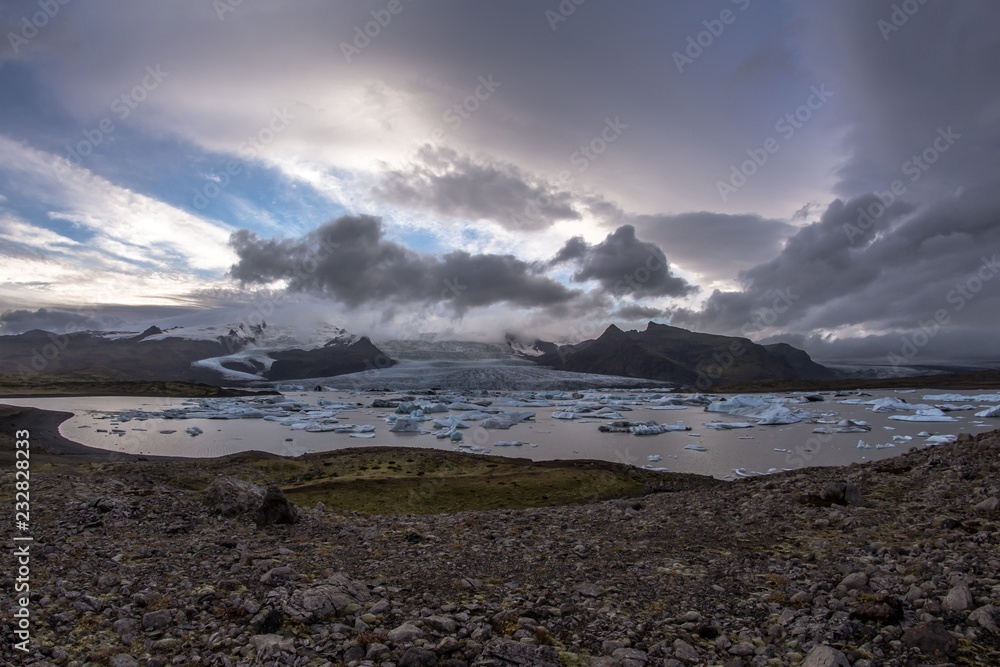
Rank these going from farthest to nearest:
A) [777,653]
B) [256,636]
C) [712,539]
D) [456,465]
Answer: [456,465], [712,539], [256,636], [777,653]

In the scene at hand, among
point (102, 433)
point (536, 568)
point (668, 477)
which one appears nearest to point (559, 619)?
point (536, 568)

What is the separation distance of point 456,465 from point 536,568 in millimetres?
27295

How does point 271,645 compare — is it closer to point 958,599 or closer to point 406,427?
point 958,599

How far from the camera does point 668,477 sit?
30391mm

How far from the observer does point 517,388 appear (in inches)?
6304

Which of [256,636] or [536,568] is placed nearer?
[256,636]

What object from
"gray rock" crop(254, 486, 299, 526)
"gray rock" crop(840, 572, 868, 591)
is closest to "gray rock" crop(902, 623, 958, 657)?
"gray rock" crop(840, 572, 868, 591)

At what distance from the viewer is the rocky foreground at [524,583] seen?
5352 millimetres

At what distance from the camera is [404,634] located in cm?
564

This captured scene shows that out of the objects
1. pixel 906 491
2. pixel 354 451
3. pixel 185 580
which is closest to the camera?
pixel 185 580

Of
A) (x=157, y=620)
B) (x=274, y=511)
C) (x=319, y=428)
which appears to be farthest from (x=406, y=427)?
(x=157, y=620)

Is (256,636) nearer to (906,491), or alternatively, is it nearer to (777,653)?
(777,653)

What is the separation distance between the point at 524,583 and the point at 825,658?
3.94 metres

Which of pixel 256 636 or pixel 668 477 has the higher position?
pixel 256 636
